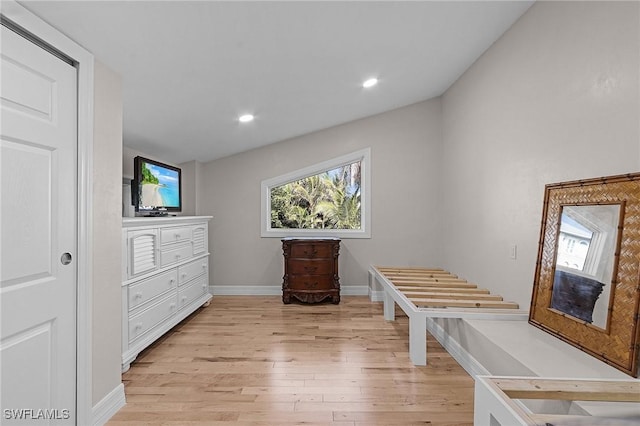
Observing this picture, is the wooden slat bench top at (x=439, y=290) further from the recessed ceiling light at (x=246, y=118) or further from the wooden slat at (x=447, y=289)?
the recessed ceiling light at (x=246, y=118)

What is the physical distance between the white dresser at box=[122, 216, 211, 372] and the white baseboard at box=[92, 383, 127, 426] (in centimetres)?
45

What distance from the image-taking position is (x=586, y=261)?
199 cm

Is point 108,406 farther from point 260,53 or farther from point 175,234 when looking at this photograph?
point 260,53

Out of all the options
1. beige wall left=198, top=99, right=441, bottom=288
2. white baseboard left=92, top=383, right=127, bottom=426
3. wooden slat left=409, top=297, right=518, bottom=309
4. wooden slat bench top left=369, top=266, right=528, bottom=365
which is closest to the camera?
white baseboard left=92, top=383, right=127, bottom=426

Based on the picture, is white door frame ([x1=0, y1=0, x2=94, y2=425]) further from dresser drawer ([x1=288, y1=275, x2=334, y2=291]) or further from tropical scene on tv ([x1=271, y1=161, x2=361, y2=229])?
tropical scene on tv ([x1=271, y1=161, x2=361, y2=229])

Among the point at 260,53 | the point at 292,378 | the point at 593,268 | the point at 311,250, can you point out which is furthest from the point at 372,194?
the point at 593,268

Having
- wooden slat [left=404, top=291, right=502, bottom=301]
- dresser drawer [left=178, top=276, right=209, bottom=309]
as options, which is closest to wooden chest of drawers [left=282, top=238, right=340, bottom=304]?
dresser drawer [left=178, top=276, right=209, bottom=309]

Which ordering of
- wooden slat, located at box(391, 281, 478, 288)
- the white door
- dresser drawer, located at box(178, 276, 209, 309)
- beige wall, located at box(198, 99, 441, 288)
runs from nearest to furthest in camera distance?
the white door < wooden slat, located at box(391, 281, 478, 288) < dresser drawer, located at box(178, 276, 209, 309) < beige wall, located at box(198, 99, 441, 288)

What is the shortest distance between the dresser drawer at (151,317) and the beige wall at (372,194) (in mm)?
1709

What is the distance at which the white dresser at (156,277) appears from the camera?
2711 mm

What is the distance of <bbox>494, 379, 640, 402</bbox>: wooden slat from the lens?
1.35m

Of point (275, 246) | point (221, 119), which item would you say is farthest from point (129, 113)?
point (275, 246)

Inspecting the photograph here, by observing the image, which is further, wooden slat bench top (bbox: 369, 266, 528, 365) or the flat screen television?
the flat screen television

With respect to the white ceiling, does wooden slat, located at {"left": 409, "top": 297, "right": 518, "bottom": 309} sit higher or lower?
lower
